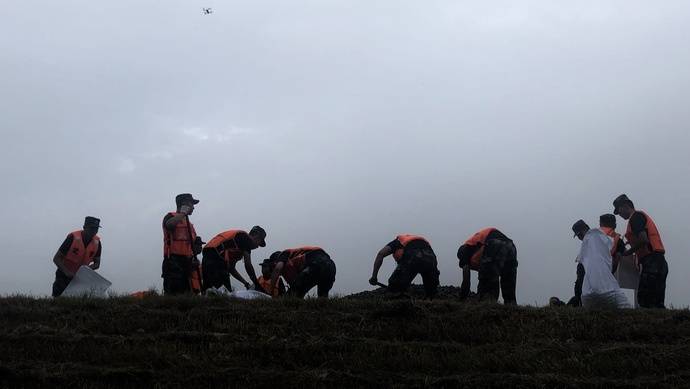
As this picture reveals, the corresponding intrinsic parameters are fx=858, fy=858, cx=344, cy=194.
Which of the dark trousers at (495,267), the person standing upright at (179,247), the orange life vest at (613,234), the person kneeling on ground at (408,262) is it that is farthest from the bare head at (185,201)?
the orange life vest at (613,234)

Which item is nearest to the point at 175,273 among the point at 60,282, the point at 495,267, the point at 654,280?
the point at 60,282

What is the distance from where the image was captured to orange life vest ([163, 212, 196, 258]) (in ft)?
42.9

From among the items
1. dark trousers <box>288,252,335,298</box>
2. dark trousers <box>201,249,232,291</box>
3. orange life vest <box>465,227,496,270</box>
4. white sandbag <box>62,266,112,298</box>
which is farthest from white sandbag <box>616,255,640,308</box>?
white sandbag <box>62,266,112,298</box>

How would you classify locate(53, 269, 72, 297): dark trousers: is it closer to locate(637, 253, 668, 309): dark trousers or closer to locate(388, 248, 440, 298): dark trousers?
locate(388, 248, 440, 298): dark trousers

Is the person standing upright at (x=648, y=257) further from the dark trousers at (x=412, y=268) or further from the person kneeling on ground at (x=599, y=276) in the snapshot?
the dark trousers at (x=412, y=268)

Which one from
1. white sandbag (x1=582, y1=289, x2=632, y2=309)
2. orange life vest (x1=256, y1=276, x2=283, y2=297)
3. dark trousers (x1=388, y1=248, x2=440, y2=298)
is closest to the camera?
white sandbag (x1=582, y1=289, x2=632, y2=309)

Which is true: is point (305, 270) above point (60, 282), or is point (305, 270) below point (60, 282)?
above

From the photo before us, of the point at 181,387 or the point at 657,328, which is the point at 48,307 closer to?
the point at 181,387

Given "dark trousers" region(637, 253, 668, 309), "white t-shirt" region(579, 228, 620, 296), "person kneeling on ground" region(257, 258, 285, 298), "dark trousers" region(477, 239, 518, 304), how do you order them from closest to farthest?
1. "white t-shirt" region(579, 228, 620, 296)
2. "dark trousers" region(637, 253, 668, 309)
3. "dark trousers" region(477, 239, 518, 304)
4. "person kneeling on ground" region(257, 258, 285, 298)

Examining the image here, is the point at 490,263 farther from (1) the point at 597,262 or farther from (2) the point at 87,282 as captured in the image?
(2) the point at 87,282

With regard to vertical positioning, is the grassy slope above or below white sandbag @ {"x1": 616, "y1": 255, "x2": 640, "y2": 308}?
below

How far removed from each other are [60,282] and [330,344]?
242 inches

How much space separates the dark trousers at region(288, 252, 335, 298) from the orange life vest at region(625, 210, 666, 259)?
182 inches

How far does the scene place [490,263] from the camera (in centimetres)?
1328
